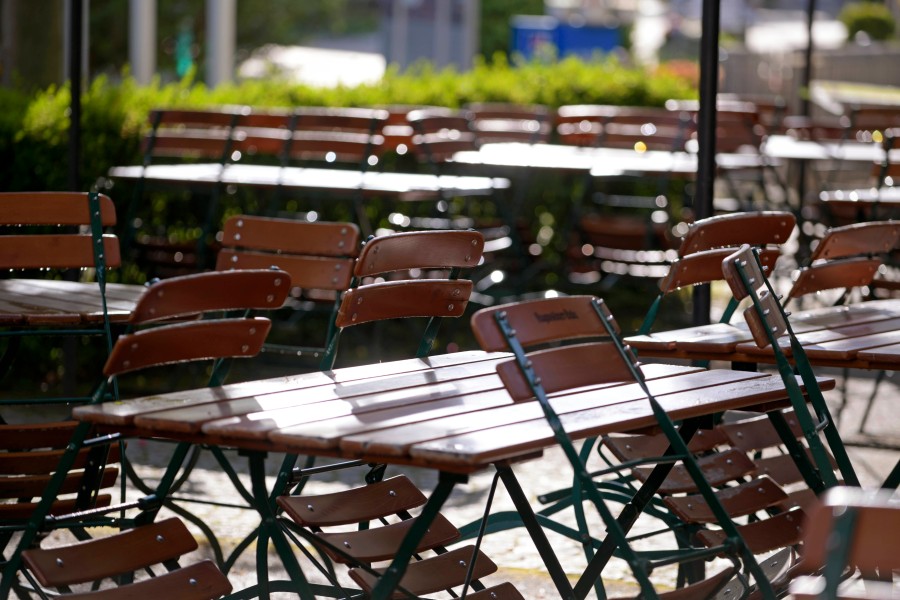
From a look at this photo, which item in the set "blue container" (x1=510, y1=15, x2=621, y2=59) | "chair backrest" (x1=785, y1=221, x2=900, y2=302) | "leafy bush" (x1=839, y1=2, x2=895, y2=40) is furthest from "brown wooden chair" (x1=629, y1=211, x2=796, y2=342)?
"leafy bush" (x1=839, y1=2, x2=895, y2=40)

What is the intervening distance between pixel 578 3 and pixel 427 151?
49145 millimetres

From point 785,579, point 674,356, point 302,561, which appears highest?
point 674,356

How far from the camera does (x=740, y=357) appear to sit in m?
4.21

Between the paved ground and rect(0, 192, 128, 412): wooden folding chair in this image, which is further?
the paved ground

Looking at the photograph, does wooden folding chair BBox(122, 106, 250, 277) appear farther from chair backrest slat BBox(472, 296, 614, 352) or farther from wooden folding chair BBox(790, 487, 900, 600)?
wooden folding chair BBox(790, 487, 900, 600)

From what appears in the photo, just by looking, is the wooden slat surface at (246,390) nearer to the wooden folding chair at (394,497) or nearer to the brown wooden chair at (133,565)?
the wooden folding chair at (394,497)

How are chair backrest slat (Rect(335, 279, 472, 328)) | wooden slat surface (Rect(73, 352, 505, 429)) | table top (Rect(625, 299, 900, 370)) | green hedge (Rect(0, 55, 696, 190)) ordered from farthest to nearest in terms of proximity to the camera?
green hedge (Rect(0, 55, 696, 190)) < table top (Rect(625, 299, 900, 370)) < chair backrest slat (Rect(335, 279, 472, 328)) < wooden slat surface (Rect(73, 352, 505, 429))

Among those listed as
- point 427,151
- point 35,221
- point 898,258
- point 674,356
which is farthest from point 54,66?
point 674,356

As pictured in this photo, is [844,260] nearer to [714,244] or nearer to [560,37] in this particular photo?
[714,244]

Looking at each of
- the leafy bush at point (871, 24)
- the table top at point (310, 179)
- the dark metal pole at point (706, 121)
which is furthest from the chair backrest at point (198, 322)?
the leafy bush at point (871, 24)

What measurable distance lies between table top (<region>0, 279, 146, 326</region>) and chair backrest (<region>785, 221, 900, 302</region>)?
192cm

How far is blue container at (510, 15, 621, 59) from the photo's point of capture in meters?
30.2

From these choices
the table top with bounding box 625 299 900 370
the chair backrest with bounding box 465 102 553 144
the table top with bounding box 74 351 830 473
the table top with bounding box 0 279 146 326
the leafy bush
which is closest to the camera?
the table top with bounding box 74 351 830 473

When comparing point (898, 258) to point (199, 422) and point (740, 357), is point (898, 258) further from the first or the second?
point (199, 422)
